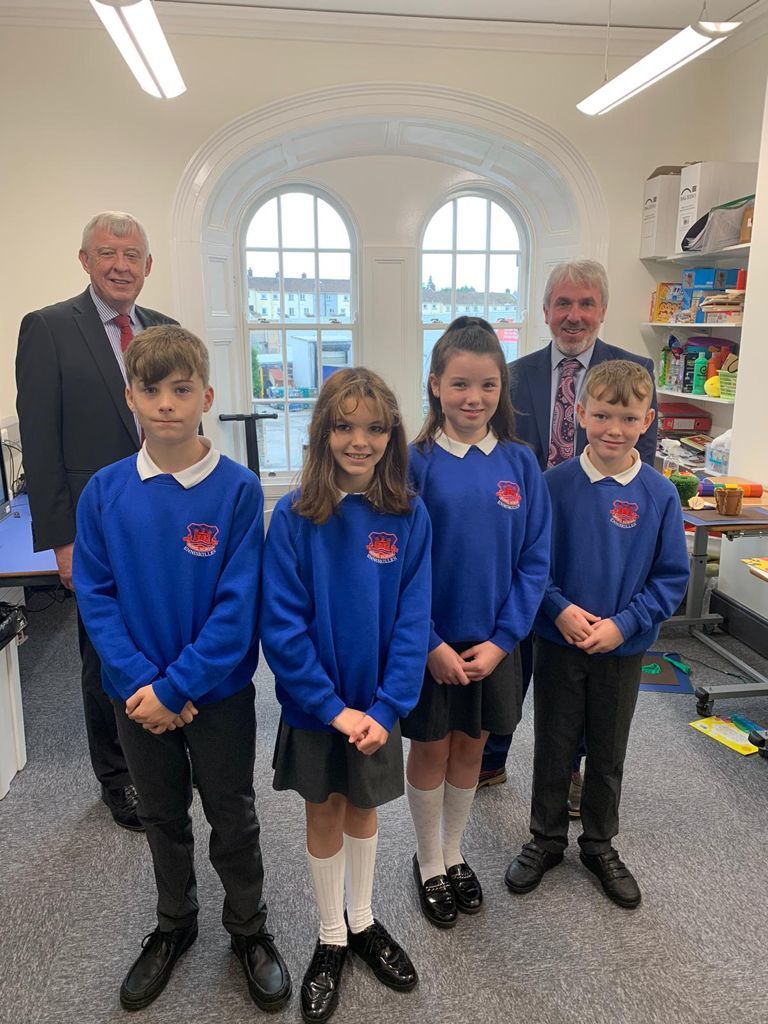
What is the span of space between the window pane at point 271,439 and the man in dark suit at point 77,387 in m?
3.21

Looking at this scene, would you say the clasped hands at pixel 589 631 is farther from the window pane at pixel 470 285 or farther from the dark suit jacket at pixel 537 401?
the window pane at pixel 470 285

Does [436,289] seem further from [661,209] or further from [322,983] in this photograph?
[322,983]

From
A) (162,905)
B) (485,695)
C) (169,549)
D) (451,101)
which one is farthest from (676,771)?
(451,101)

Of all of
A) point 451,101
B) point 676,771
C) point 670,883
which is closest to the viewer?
point 670,883

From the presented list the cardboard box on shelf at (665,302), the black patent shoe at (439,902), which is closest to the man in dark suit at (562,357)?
the black patent shoe at (439,902)

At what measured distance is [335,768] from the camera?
140cm

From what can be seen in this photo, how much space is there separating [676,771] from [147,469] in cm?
199

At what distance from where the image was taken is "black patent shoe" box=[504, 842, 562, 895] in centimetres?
176

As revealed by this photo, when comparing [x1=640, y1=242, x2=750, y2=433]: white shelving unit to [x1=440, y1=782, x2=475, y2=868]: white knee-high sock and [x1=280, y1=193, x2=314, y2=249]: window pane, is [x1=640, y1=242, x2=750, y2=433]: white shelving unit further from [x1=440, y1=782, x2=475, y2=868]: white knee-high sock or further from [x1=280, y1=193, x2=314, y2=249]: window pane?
[x1=440, y1=782, x2=475, y2=868]: white knee-high sock

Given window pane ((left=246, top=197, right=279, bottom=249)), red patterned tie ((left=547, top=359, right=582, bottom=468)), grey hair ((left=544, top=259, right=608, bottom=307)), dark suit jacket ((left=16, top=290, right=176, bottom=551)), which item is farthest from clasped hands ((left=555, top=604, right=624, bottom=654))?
window pane ((left=246, top=197, right=279, bottom=249))

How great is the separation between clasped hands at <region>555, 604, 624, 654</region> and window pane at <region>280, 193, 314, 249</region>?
398cm

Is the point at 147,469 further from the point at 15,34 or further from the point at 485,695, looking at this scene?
the point at 15,34

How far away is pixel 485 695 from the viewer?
5.17 ft

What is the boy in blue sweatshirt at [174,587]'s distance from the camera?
4.28ft
